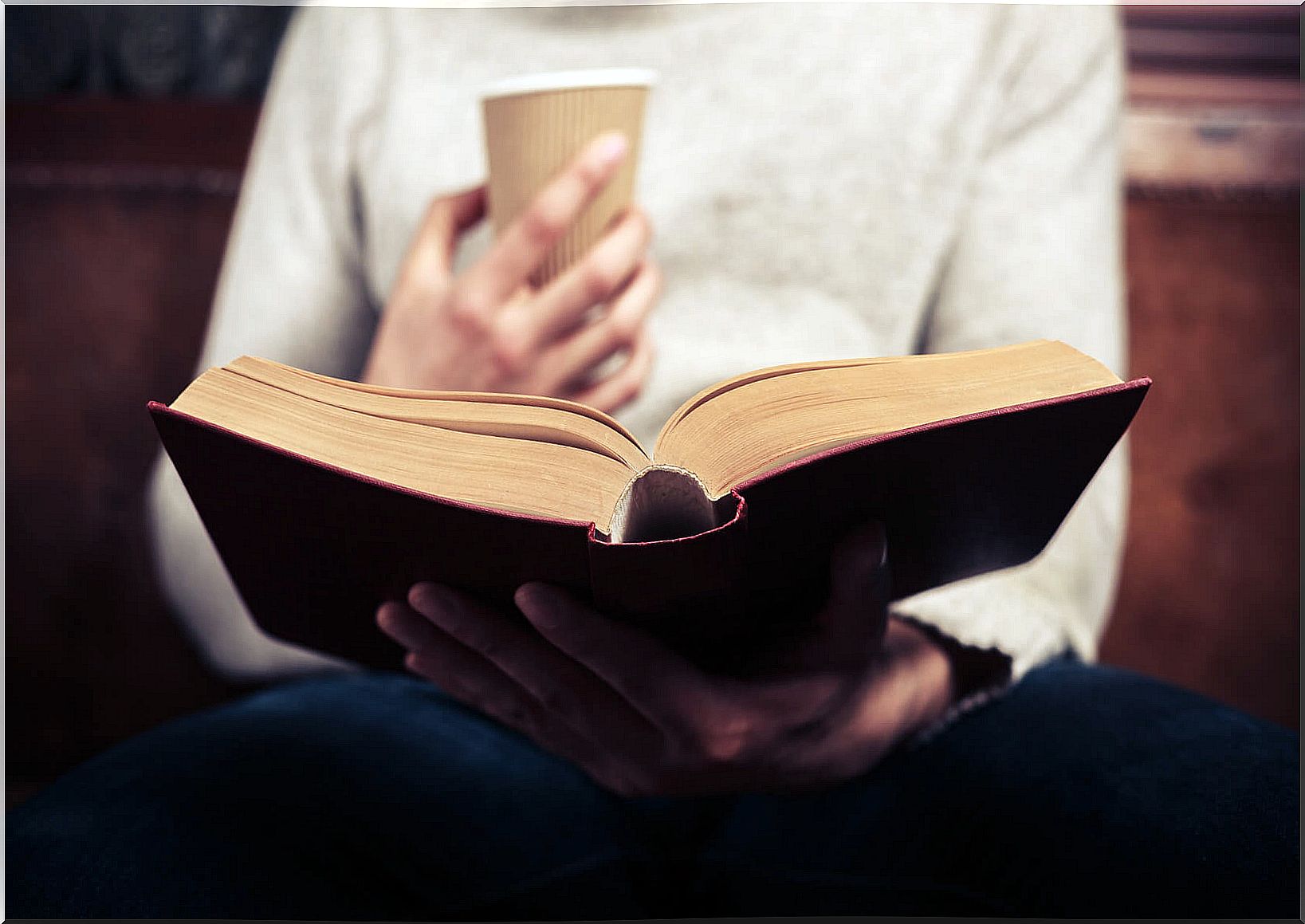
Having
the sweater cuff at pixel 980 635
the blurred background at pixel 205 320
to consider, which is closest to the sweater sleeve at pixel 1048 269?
the sweater cuff at pixel 980 635

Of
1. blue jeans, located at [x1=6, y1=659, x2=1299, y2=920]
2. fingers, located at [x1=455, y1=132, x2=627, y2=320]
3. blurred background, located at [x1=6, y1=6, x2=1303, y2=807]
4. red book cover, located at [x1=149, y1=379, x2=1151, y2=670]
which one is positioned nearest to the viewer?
red book cover, located at [x1=149, y1=379, x2=1151, y2=670]

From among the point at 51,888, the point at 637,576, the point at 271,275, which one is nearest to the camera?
the point at 637,576

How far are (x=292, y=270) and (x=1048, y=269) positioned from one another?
0.67 metres

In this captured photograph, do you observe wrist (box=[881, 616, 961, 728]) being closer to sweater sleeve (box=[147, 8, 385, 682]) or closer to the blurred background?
sweater sleeve (box=[147, 8, 385, 682])

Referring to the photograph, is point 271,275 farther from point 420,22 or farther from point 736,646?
point 736,646

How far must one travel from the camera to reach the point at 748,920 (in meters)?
0.49

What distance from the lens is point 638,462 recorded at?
349 mm

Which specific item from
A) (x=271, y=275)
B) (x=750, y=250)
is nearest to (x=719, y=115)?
(x=750, y=250)

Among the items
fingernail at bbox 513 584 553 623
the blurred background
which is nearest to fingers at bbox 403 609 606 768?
fingernail at bbox 513 584 553 623

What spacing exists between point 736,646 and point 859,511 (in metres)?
0.13

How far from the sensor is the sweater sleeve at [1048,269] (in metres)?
0.61

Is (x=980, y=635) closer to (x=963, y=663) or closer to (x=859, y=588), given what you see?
(x=963, y=663)

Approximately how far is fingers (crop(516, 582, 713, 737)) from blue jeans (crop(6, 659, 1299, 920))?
155mm

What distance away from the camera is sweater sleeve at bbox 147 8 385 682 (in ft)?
2.45
